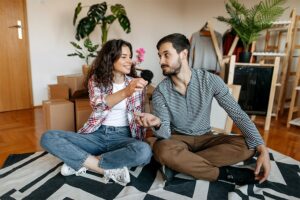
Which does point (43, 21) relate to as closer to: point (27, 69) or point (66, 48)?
point (66, 48)

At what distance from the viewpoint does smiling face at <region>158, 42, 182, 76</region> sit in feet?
4.37

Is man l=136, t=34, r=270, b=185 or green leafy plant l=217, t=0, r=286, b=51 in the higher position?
green leafy plant l=217, t=0, r=286, b=51

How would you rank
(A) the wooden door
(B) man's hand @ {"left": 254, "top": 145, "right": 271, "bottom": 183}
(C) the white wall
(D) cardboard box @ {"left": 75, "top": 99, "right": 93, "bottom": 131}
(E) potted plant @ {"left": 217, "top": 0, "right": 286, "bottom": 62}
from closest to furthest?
1. (B) man's hand @ {"left": 254, "top": 145, "right": 271, "bottom": 183}
2. (D) cardboard box @ {"left": 75, "top": 99, "right": 93, "bottom": 131}
3. (E) potted plant @ {"left": 217, "top": 0, "right": 286, "bottom": 62}
4. (A) the wooden door
5. (C) the white wall

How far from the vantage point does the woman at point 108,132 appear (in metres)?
1.31

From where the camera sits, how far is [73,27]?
3.12 m

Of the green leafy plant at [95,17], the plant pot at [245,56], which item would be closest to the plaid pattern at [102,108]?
the plant pot at [245,56]

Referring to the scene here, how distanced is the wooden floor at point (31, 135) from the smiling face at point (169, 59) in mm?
1124

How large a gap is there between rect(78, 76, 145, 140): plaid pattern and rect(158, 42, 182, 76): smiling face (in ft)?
0.84

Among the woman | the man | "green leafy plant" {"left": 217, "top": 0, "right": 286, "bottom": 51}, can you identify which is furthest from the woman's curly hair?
"green leafy plant" {"left": 217, "top": 0, "right": 286, "bottom": 51}

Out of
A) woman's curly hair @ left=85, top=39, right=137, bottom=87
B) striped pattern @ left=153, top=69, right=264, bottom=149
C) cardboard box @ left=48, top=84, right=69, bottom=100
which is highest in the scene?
woman's curly hair @ left=85, top=39, right=137, bottom=87

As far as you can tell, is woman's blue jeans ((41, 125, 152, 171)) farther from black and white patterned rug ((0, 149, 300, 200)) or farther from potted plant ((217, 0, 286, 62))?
potted plant ((217, 0, 286, 62))

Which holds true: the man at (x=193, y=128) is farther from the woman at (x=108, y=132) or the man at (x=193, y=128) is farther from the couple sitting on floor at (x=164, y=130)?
the woman at (x=108, y=132)

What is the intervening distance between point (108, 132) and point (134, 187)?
1.15 feet

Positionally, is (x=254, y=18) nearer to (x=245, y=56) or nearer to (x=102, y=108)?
(x=245, y=56)
